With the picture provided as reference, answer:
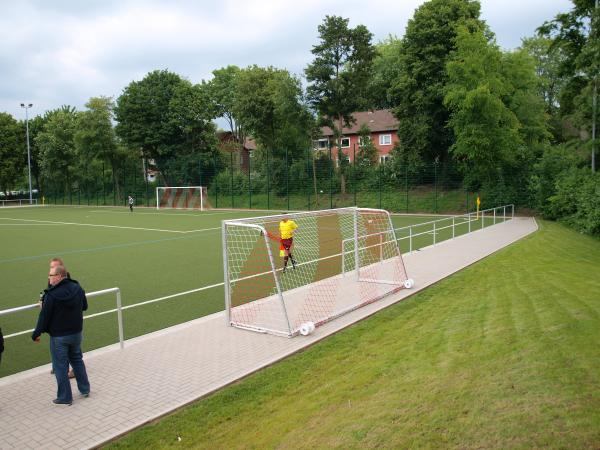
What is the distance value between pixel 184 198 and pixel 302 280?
127ft

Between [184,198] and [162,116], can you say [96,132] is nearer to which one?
[162,116]

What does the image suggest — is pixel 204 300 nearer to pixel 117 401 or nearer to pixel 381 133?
pixel 117 401

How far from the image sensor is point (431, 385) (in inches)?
199

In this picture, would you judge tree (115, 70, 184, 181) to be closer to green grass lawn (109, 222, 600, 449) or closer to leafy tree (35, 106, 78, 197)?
leafy tree (35, 106, 78, 197)

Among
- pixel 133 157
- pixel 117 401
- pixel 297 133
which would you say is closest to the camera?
pixel 117 401

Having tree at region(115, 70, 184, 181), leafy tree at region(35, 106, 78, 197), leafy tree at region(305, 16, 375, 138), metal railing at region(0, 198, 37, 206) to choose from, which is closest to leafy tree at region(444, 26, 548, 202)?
leafy tree at region(305, 16, 375, 138)

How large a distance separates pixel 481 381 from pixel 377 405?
1052 millimetres

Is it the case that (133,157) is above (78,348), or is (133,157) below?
above

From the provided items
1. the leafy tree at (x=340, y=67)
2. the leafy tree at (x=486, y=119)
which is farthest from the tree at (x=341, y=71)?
the leafy tree at (x=486, y=119)

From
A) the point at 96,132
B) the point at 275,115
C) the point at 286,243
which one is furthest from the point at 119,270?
the point at 96,132

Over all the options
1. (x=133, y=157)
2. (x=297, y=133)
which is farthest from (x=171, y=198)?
(x=297, y=133)

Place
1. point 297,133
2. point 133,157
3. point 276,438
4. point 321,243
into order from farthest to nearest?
1. point 133,157
2. point 297,133
3. point 321,243
4. point 276,438

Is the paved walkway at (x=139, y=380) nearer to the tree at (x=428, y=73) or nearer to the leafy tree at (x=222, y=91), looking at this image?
the tree at (x=428, y=73)

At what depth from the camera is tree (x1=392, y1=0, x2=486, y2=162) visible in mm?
34875
